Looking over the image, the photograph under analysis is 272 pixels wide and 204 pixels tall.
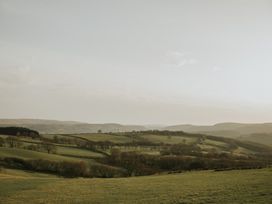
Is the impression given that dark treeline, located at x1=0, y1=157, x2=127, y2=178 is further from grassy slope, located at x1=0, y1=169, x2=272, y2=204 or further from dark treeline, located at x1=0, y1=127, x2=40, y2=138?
dark treeline, located at x1=0, y1=127, x2=40, y2=138

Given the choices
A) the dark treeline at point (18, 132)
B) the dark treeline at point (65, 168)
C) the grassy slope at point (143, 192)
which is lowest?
the dark treeline at point (65, 168)

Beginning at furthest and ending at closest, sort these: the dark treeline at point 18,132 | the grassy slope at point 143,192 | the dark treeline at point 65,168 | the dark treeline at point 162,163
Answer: the dark treeline at point 18,132
the dark treeline at point 162,163
the dark treeline at point 65,168
the grassy slope at point 143,192

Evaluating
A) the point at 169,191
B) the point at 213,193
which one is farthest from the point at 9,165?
the point at 213,193

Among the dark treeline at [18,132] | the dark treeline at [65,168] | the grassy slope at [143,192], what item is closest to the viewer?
the grassy slope at [143,192]

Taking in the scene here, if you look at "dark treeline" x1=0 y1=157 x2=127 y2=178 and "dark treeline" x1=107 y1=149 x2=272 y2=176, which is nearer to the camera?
"dark treeline" x1=0 y1=157 x2=127 y2=178

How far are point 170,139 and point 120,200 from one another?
462ft

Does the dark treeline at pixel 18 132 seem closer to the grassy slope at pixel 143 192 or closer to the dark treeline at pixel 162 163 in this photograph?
the dark treeline at pixel 162 163

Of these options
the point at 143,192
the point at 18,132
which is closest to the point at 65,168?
the point at 143,192

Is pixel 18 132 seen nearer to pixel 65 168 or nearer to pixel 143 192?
pixel 65 168

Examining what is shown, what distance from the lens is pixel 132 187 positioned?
144ft

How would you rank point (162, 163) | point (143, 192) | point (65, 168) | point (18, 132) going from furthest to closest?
point (18, 132) < point (162, 163) < point (65, 168) < point (143, 192)

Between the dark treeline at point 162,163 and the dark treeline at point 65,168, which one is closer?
the dark treeline at point 65,168

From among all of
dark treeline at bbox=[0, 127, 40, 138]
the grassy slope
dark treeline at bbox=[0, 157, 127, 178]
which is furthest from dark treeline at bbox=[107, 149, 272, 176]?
dark treeline at bbox=[0, 127, 40, 138]

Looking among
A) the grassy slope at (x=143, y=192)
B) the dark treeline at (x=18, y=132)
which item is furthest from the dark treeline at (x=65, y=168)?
the dark treeline at (x=18, y=132)
